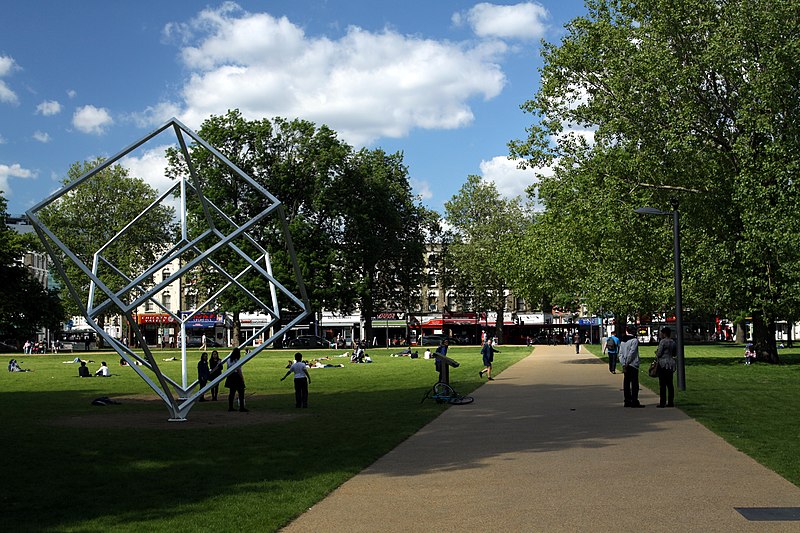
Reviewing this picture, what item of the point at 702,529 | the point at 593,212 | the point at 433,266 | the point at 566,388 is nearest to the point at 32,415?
the point at 566,388

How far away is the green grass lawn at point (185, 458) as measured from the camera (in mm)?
9242

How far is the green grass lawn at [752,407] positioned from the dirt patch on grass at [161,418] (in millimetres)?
9118

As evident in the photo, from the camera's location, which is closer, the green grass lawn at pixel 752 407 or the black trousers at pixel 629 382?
the green grass lawn at pixel 752 407

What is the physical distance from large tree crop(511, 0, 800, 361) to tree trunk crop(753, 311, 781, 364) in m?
0.07

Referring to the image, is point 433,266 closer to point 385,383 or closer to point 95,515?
point 385,383

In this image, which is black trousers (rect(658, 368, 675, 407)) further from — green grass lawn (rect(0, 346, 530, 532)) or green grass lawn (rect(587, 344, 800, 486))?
green grass lawn (rect(0, 346, 530, 532))

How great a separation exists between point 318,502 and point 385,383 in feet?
74.9

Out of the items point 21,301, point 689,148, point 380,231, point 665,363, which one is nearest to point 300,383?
point 665,363

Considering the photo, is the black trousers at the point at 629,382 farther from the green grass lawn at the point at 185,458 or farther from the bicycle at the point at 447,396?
the green grass lawn at the point at 185,458

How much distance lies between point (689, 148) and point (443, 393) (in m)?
19.4

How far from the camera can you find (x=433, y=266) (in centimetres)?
9294

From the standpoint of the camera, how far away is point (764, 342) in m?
42.5

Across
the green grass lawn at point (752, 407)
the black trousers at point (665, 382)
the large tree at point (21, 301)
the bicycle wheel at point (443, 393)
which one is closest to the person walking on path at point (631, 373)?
the black trousers at point (665, 382)

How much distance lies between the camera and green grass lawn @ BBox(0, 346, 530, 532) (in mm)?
9242
